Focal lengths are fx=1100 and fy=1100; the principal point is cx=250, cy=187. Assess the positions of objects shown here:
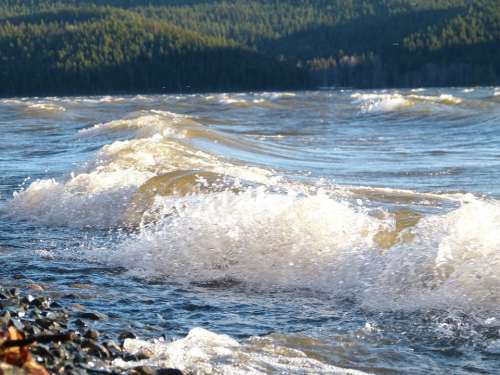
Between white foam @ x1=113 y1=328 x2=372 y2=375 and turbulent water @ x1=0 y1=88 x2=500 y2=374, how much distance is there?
2cm

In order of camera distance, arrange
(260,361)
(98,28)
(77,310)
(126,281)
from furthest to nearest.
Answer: (98,28)
(126,281)
(77,310)
(260,361)

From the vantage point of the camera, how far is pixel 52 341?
632cm

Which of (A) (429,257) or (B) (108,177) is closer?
(A) (429,257)

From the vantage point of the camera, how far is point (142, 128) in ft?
89.0

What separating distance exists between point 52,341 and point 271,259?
380 centimetres

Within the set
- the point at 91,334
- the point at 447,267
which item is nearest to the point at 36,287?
the point at 91,334

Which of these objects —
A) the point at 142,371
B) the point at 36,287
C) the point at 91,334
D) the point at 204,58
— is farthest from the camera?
the point at 204,58

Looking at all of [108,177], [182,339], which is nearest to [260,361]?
[182,339]


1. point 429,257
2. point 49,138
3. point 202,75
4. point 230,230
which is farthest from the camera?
point 202,75

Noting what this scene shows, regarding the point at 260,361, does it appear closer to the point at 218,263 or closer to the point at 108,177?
the point at 218,263

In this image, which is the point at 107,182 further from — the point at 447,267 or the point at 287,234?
the point at 447,267

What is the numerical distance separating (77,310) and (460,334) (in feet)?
9.07

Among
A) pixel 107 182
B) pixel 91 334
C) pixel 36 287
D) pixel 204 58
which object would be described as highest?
pixel 204 58

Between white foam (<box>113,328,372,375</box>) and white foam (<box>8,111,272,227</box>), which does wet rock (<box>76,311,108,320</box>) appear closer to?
white foam (<box>113,328,372,375</box>)
